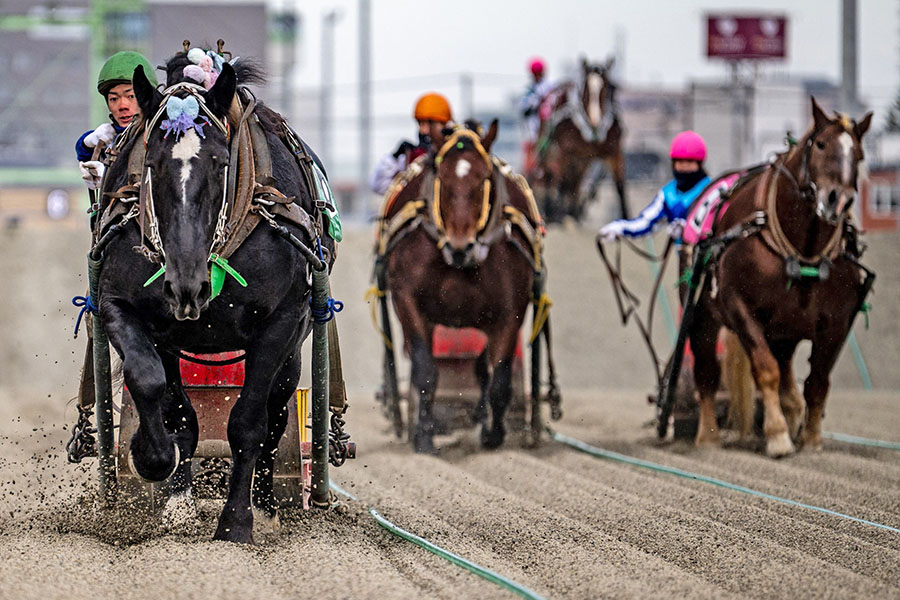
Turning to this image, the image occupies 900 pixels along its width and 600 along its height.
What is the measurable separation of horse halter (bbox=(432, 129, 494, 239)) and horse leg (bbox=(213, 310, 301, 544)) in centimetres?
377

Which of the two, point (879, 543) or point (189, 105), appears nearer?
point (189, 105)

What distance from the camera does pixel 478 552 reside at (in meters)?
5.81

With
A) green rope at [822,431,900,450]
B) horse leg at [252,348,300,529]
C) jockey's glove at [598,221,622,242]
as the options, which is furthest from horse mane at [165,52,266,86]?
green rope at [822,431,900,450]

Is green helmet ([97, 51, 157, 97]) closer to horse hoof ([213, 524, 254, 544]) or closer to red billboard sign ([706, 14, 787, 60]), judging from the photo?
horse hoof ([213, 524, 254, 544])

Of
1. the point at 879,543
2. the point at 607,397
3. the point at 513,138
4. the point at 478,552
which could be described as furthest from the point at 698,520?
the point at 513,138

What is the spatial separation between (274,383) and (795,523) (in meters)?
2.53

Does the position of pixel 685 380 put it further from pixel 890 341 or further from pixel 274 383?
pixel 890 341

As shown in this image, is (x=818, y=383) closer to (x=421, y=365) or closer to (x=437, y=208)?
(x=421, y=365)

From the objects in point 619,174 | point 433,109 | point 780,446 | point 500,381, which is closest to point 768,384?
point 780,446

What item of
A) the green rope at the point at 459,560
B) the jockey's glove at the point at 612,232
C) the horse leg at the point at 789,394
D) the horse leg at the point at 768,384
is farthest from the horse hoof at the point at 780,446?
the green rope at the point at 459,560

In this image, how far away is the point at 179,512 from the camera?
6.20 metres

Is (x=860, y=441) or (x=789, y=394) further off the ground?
(x=789, y=394)

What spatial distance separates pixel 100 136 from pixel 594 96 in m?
12.3

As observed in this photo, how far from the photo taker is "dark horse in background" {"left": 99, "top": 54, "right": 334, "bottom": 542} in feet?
17.0
